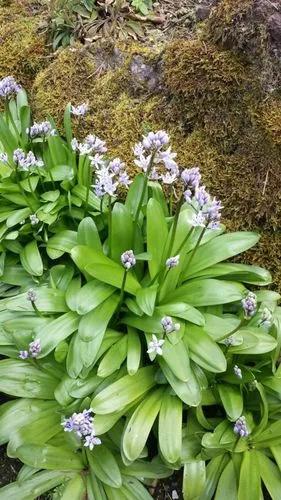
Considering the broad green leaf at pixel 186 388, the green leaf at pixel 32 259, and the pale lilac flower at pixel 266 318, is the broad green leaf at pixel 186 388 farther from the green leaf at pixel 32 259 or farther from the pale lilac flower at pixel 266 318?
the green leaf at pixel 32 259

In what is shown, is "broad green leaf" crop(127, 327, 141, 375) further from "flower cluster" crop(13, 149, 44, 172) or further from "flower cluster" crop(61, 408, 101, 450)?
"flower cluster" crop(13, 149, 44, 172)

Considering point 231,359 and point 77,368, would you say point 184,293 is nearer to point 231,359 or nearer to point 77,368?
point 231,359

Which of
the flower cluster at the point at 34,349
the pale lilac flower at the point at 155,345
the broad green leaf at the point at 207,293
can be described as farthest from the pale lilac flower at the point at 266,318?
the flower cluster at the point at 34,349

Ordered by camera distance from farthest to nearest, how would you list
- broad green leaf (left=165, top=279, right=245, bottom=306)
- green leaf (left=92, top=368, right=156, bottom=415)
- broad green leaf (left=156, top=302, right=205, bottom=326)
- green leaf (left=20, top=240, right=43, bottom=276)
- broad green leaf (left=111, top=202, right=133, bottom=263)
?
green leaf (left=20, top=240, right=43, bottom=276)
broad green leaf (left=111, top=202, right=133, bottom=263)
broad green leaf (left=165, top=279, right=245, bottom=306)
broad green leaf (left=156, top=302, right=205, bottom=326)
green leaf (left=92, top=368, right=156, bottom=415)

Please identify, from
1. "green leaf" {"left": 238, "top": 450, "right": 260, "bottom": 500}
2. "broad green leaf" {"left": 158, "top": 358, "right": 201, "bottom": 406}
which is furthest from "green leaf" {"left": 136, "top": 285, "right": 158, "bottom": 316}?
"green leaf" {"left": 238, "top": 450, "right": 260, "bottom": 500}

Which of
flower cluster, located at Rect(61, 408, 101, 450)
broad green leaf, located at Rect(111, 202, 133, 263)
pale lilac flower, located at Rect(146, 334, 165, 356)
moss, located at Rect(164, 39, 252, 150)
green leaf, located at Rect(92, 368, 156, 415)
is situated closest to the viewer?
flower cluster, located at Rect(61, 408, 101, 450)

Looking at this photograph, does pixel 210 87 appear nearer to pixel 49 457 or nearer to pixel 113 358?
pixel 113 358
